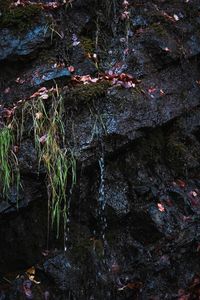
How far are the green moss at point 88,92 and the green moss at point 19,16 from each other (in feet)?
4.00

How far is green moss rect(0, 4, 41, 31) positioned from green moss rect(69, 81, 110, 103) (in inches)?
48.0

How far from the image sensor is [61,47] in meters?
4.87

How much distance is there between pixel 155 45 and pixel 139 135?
55.8 inches

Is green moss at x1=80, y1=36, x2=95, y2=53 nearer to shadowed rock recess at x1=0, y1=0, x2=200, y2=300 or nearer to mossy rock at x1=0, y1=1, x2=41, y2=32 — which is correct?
shadowed rock recess at x1=0, y1=0, x2=200, y2=300

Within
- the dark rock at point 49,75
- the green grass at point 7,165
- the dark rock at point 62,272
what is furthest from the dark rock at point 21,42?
the dark rock at point 62,272

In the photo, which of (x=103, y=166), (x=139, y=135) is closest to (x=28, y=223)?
(x=103, y=166)

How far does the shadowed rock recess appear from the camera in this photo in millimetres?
3982

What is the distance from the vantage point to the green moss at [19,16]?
187 inches

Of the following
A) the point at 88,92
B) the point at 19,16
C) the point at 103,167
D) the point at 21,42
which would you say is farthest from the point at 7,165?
Answer: the point at 19,16

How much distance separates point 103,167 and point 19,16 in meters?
2.30

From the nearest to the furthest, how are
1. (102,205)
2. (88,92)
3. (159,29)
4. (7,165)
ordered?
1. (7,165)
2. (102,205)
3. (88,92)
4. (159,29)

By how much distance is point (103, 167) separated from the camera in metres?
4.23

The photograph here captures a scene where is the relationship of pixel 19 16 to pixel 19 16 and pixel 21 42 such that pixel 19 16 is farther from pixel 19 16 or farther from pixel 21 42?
pixel 21 42

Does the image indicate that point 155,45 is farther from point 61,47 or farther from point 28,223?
point 28,223
